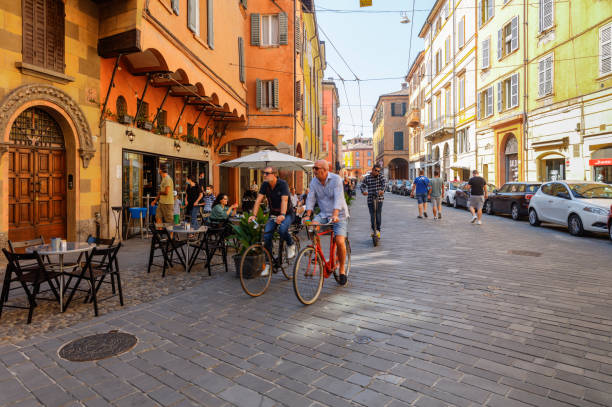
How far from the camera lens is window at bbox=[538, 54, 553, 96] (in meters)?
19.3

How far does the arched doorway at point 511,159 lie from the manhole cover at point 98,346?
2382 centimetres

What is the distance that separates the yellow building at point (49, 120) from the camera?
776 centimetres

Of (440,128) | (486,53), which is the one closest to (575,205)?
(486,53)

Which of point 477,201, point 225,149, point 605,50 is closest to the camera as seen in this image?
point 477,201

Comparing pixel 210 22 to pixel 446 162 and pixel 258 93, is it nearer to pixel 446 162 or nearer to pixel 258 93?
pixel 258 93

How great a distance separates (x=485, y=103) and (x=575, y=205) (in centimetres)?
1760

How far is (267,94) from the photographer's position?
2034 cm

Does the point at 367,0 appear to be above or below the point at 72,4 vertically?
above

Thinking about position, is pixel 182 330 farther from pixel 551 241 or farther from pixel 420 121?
pixel 420 121

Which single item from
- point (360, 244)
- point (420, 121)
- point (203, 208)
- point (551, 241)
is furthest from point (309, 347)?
point (420, 121)

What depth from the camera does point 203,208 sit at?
13.1 meters

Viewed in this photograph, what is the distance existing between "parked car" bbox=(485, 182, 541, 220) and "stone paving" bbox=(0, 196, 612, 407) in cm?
1014

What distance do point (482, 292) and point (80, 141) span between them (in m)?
9.00

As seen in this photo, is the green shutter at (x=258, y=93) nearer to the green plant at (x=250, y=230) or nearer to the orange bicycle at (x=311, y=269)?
the green plant at (x=250, y=230)
